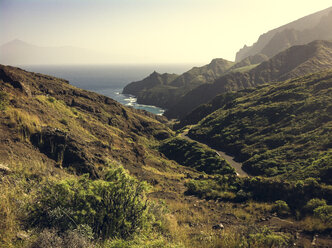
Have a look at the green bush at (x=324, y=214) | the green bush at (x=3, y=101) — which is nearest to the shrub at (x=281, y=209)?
the green bush at (x=324, y=214)

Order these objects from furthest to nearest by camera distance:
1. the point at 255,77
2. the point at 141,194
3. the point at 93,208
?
the point at 255,77, the point at 141,194, the point at 93,208

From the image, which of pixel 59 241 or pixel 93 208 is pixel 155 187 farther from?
pixel 59 241

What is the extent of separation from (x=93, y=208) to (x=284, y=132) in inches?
2233

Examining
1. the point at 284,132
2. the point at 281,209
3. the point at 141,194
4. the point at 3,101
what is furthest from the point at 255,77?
the point at 141,194

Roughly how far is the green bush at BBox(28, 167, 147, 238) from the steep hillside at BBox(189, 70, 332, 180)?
25798 millimetres

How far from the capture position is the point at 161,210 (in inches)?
342

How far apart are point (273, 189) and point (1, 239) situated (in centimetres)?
2185

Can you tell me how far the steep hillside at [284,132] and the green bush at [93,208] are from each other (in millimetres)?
25798

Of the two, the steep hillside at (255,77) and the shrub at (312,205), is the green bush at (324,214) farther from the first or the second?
the steep hillside at (255,77)

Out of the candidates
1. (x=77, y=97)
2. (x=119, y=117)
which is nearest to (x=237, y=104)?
(x=119, y=117)

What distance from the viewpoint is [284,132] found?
5162 cm

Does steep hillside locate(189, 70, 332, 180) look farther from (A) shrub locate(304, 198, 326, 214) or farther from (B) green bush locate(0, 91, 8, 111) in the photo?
(B) green bush locate(0, 91, 8, 111)

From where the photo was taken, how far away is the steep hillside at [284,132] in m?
37.1

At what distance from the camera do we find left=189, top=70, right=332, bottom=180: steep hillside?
122ft
